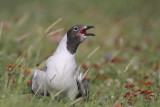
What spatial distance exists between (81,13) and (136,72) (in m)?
4.93

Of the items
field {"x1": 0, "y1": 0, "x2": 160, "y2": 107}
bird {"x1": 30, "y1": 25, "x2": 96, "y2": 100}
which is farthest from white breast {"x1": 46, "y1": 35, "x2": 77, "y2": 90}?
field {"x1": 0, "y1": 0, "x2": 160, "y2": 107}

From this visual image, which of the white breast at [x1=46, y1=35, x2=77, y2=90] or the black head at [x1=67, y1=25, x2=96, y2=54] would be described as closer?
the white breast at [x1=46, y1=35, x2=77, y2=90]

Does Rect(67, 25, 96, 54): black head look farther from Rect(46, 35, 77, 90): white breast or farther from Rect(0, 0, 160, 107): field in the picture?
Rect(0, 0, 160, 107): field

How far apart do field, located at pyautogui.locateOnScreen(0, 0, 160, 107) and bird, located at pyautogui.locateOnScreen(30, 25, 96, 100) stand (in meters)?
0.15

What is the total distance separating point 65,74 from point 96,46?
4574 millimetres

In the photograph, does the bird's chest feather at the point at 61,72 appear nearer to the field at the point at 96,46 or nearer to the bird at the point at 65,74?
the bird at the point at 65,74

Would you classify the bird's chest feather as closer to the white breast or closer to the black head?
the white breast

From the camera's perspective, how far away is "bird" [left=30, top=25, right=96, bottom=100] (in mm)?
4219

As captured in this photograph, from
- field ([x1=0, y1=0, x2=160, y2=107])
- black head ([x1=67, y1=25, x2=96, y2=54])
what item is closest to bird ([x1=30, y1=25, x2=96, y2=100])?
black head ([x1=67, y1=25, x2=96, y2=54])

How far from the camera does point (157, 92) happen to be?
177 inches

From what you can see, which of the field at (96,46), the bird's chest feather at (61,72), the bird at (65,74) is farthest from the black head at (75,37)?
the field at (96,46)

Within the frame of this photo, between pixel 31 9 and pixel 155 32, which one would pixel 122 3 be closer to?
pixel 155 32

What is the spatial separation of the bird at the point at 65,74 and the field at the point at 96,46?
5.8 inches

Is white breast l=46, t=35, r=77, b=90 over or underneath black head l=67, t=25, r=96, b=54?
underneath
